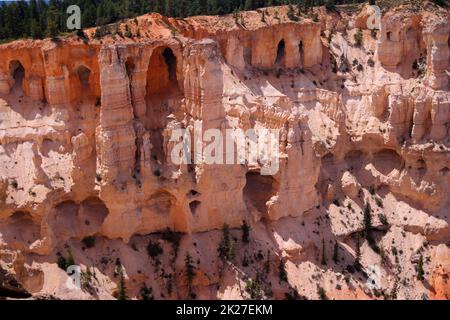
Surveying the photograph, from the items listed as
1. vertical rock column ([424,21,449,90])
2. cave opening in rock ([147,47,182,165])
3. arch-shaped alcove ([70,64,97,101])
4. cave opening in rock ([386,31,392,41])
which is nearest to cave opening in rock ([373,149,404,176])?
vertical rock column ([424,21,449,90])

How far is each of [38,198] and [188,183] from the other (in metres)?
9.34

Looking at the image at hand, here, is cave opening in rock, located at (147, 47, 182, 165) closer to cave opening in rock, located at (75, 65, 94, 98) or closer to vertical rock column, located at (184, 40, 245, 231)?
vertical rock column, located at (184, 40, 245, 231)

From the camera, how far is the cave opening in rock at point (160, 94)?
45.8 meters

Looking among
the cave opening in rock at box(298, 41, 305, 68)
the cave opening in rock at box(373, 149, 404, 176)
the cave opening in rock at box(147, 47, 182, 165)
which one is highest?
the cave opening in rock at box(298, 41, 305, 68)

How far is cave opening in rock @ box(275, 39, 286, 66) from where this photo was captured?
185 ft

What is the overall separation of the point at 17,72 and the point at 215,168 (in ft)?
52.8

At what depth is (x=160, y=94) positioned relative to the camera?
47812 millimetres

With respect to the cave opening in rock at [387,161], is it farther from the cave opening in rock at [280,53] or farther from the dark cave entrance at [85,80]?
the dark cave entrance at [85,80]

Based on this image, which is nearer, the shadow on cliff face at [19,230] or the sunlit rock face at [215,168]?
the shadow on cliff face at [19,230]

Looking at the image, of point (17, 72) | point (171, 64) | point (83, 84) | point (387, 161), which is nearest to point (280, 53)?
point (171, 64)

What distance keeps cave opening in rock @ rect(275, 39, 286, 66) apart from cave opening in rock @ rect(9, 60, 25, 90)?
20292 millimetres

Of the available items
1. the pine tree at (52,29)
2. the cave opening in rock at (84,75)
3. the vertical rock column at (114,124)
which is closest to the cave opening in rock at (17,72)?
the pine tree at (52,29)

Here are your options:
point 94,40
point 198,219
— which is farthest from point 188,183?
point 94,40

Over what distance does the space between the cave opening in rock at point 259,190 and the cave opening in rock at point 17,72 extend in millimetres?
17213
